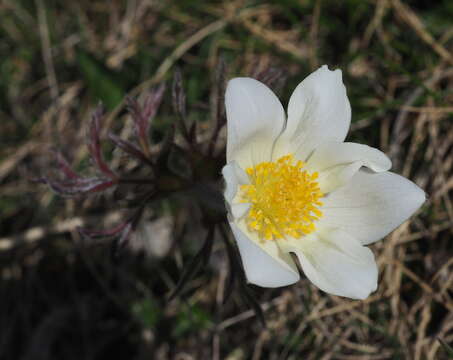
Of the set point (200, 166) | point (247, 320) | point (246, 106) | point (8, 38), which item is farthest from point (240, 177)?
point (8, 38)

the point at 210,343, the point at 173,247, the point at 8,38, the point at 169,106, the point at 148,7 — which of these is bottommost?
the point at 210,343

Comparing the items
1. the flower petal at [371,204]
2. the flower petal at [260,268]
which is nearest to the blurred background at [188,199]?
the flower petal at [371,204]

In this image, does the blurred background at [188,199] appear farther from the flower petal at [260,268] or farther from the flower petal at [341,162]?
the flower petal at [260,268]

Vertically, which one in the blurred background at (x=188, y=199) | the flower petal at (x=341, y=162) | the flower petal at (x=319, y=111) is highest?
the flower petal at (x=319, y=111)

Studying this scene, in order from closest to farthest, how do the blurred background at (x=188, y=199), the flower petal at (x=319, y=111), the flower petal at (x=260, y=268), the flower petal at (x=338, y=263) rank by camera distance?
the flower petal at (x=260, y=268) < the flower petal at (x=338, y=263) < the flower petal at (x=319, y=111) < the blurred background at (x=188, y=199)

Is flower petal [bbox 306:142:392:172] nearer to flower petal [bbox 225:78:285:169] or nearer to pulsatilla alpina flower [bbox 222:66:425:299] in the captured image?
pulsatilla alpina flower [bbox 222:66:425:299]

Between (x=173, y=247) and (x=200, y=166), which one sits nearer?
(x=200, y=166)

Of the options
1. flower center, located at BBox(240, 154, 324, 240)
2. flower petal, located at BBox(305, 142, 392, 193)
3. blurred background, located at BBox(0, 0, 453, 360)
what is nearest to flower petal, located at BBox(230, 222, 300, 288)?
flower center, located at BBox(240, 154, 324, 240)

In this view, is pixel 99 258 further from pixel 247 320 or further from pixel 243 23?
pixel 243 23

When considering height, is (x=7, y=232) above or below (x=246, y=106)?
below
